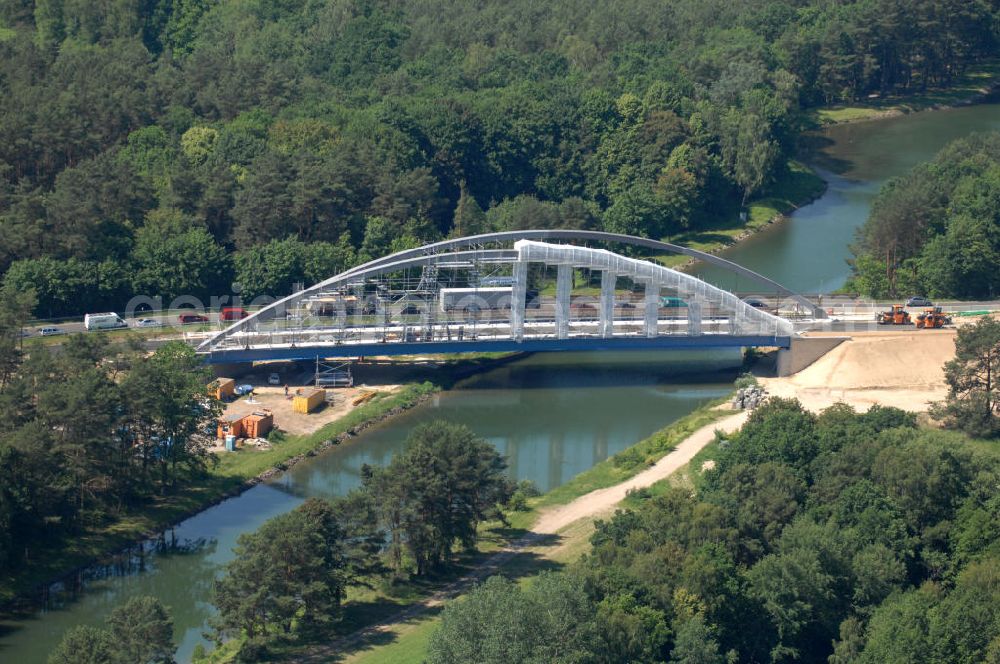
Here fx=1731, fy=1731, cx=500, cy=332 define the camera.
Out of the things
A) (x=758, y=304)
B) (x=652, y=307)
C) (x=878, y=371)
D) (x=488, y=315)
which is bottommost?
(x=878, y=371)

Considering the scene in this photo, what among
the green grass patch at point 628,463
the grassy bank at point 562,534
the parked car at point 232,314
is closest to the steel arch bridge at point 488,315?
the parked car at point 232,314

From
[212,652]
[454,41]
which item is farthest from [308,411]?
[454,41]

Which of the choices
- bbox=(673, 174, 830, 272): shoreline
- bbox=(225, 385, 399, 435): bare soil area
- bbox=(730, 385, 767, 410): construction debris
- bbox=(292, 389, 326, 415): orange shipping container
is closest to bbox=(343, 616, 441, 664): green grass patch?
bbox=(225, 385, 399, 435): bare soil area

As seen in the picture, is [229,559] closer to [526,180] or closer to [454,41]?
[526,180]

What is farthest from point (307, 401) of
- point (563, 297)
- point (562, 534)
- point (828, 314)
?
point (828, 314)

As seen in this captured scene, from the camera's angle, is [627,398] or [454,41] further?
[454,41]

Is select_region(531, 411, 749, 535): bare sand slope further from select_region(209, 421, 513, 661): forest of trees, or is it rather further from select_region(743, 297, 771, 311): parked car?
select_region(743, 297, 771, 311): parked car

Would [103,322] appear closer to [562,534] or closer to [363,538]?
[363,538]
